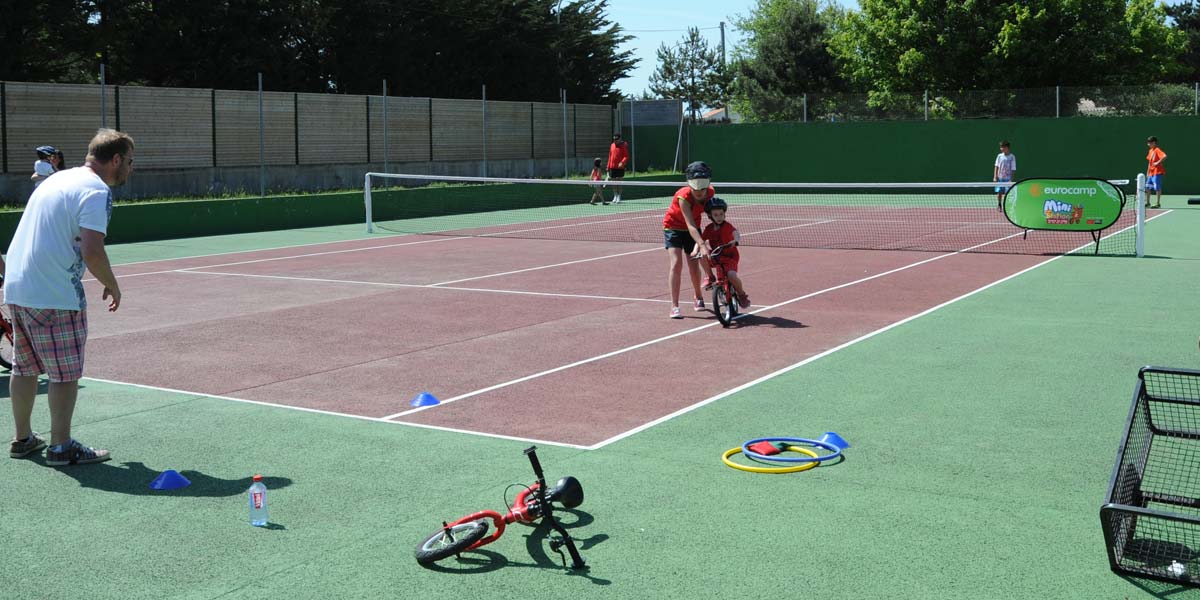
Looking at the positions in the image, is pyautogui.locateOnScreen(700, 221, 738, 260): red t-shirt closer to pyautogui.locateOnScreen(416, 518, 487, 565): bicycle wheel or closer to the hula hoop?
the hula hoop

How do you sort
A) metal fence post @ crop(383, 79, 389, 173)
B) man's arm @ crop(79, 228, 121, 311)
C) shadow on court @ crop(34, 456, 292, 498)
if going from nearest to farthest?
1. shadow on court @ crop(34, 456, 292, 498)
2. man's arm @ crop(79, 228, 121, 311)
3. metal fence post @ crop(383, 79, 389, 173)

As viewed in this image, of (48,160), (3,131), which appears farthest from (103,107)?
(48,160)

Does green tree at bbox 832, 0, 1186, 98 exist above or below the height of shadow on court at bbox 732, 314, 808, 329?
above

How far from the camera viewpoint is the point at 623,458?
22.6ft

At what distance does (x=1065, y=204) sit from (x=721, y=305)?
10045 mm

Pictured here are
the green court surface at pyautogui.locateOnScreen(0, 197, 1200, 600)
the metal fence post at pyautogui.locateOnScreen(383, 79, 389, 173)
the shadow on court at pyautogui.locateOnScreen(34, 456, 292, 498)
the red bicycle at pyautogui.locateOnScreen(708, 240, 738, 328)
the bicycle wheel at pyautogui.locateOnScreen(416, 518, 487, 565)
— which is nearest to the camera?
the green court surface at pyautogui.locateOnScreen(0, 197, 1200, 600)

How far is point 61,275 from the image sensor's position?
660 centimetres

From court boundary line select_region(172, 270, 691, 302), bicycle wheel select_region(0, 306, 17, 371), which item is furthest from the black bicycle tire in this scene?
bicycle wheel select_region(0, 306, 17, 371)

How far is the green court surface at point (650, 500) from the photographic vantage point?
4949 millimetres

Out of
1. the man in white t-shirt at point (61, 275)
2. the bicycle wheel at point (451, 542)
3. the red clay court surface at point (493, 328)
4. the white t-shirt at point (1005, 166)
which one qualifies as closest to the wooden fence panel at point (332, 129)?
the red clay court surface at point (493, 328)

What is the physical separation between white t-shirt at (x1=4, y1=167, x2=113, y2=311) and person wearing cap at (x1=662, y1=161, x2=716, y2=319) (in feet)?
21.1

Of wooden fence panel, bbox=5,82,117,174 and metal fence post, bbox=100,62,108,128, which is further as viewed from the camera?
metal fence post, bbox=100,62,108,128

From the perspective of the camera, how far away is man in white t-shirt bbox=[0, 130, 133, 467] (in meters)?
6.54

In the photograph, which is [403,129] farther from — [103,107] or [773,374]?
[773,374]
